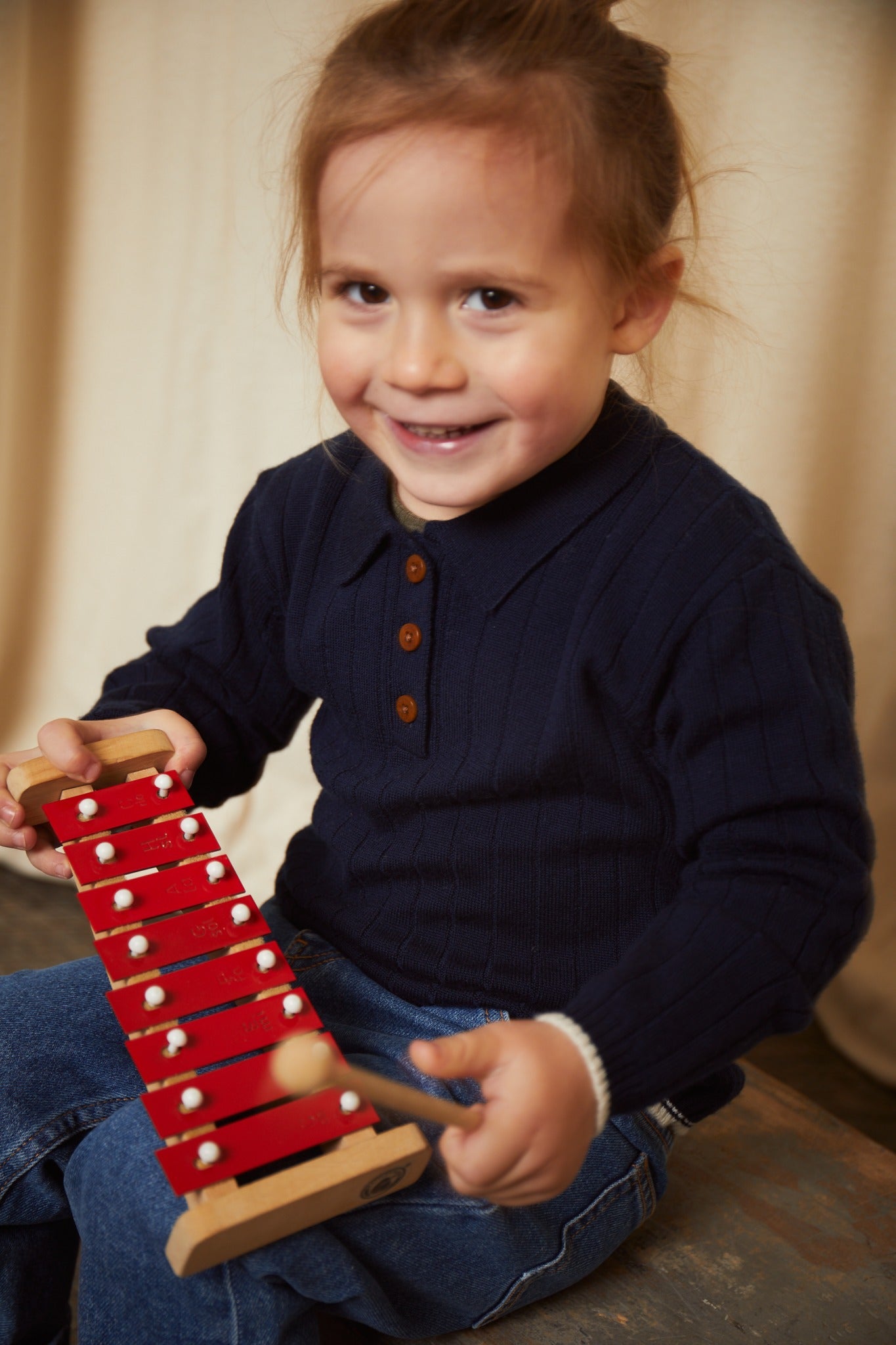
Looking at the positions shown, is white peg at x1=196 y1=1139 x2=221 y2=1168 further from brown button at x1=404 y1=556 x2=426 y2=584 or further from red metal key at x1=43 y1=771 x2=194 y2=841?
brown button at x1=404 y1=556 x2=426 y2=584

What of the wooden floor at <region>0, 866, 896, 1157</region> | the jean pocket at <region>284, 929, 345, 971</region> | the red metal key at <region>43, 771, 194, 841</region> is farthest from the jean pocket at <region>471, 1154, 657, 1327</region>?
the wooden floor at <region>0, 866, 896, 1157</region>

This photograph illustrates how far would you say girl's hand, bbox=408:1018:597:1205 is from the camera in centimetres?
63

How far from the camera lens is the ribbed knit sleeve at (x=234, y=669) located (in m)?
1.03

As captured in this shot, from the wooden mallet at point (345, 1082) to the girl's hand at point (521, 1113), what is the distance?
1 cm

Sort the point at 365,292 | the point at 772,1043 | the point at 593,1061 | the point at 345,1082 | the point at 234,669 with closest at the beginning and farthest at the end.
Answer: the point at 345,1082 → the point at 593,1061 → the point at 365,292 → the point at 234,669 → the point at 772,1043

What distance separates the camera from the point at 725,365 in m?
1.41

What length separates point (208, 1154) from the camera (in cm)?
65

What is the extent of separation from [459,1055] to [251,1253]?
0.19 meters

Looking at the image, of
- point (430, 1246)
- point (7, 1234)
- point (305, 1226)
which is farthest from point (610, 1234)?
point (7, 1234)

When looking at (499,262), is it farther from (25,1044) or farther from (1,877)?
(1,877)

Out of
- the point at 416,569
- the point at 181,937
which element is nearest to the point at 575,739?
the point at 416,569

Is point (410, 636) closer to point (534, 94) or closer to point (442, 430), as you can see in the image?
point (442, 430)

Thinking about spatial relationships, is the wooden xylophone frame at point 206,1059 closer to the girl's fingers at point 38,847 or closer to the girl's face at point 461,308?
the girl's fingers at point 38,847

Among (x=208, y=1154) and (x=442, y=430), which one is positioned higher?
(x=442, y=430)
